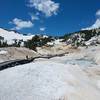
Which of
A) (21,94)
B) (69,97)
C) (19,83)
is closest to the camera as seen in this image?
(69,97)

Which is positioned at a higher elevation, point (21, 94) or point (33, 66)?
point (33, 66)

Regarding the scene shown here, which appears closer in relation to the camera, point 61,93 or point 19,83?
point 61,93

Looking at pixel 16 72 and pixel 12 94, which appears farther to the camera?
pixel 16 72

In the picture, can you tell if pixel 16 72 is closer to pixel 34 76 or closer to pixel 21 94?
pixel 34 76

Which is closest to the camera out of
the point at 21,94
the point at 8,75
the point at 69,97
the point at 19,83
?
the point at 69,97

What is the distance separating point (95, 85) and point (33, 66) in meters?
4.89

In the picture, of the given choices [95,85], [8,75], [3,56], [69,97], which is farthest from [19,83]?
[3,56]

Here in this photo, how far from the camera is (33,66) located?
21.3 m

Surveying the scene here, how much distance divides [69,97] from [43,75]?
11.3ft

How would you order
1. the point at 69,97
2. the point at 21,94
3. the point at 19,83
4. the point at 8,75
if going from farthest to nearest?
1. the point at 8,75
2. the point at 19,83
3. the point at 21,94
4. the point at 69,97

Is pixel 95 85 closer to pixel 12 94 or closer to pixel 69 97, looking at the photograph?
pixel 69 97

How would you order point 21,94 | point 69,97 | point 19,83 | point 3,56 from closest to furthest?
point 69,97, point 21,94, point 19,83, point 3,56

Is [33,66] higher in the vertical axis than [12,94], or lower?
higher

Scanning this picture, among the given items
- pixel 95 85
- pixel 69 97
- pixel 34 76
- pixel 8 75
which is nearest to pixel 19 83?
pixel 34 76
